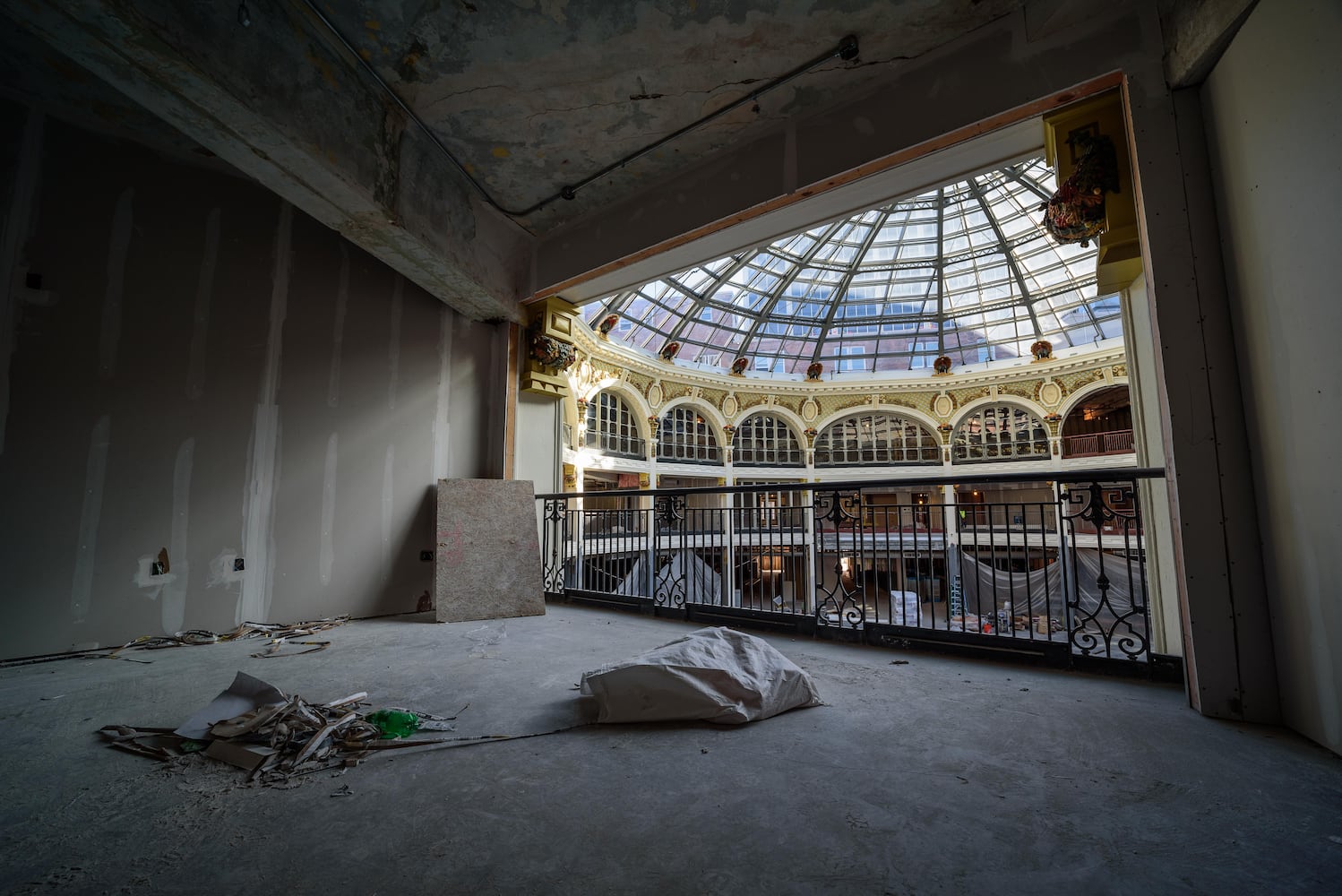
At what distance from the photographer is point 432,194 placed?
4035 mm

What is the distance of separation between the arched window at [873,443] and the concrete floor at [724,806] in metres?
17.7

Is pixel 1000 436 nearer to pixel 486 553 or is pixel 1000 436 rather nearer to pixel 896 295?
pixel 896 295

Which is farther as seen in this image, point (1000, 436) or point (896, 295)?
point (1000, 436)

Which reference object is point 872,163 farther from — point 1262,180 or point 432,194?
point 432,194

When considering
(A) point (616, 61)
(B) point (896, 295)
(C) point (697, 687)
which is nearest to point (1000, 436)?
(B) point (896, 295)

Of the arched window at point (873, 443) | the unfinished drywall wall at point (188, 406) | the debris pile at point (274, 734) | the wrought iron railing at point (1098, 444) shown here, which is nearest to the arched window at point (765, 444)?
the arched window at point (873, 443)

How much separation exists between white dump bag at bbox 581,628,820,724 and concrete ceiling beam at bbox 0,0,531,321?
321cm

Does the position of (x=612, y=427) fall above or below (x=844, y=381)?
below

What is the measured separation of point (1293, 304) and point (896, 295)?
1538 cm

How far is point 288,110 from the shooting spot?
282 centimetres

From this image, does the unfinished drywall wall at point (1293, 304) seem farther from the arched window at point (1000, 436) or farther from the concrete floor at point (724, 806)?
the arched window at point (1000, 436)

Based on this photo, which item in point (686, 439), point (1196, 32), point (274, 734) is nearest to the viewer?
point (274, 734)

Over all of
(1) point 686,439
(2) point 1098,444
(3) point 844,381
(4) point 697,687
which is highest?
(3) point 844,381

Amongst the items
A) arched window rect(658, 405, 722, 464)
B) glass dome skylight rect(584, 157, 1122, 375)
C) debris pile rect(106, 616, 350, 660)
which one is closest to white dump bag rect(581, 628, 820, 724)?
debris pile rect(106, 616, 350, 660)
